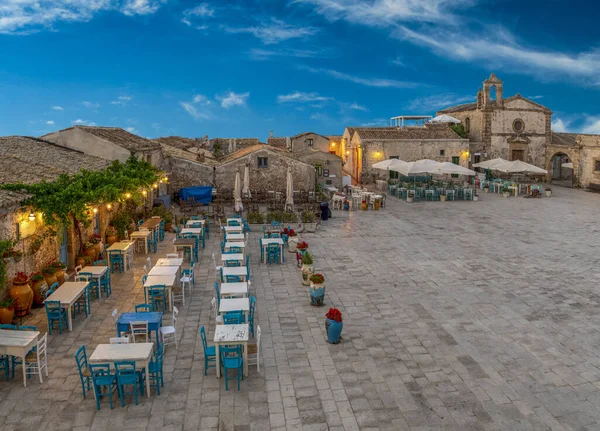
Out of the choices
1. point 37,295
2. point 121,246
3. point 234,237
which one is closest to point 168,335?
point 37,295

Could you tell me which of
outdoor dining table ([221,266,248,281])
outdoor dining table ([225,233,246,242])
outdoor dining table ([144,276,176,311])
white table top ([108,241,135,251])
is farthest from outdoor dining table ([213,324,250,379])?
outdoor dining table ([225,233,246,242])

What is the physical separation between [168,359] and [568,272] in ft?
42.4

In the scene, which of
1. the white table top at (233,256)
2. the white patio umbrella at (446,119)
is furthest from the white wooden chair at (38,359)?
the white patio umbrella at (446,119)

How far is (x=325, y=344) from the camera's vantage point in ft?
35.4

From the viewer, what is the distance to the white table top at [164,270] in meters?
13.4

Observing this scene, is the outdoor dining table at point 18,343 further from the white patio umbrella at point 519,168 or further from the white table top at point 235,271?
the white patio umbrella at point 519,168

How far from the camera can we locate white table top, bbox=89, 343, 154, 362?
8469 mm

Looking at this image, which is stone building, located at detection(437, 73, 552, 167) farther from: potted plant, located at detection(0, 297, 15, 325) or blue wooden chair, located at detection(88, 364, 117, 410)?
blue wooden chair, located at detection(88, 364, 117, 410)

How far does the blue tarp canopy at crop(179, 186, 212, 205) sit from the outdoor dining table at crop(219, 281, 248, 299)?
593 inches

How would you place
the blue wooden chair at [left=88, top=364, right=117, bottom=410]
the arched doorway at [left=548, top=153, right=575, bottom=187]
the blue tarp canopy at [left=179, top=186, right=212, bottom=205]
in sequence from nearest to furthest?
1. the blue wooden chair at [left=88, top=364, right=117, bottom=410]
2. the blue tarp canopy at [left=179, top=186, right=212, bottom=205]
3. the arched doorway at [left=548, top=153, right=575, bottom=187]

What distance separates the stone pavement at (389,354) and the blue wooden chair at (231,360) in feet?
0.92

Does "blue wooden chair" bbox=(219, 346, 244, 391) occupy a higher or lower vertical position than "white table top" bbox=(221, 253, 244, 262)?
lower

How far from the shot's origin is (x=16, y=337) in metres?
9.23

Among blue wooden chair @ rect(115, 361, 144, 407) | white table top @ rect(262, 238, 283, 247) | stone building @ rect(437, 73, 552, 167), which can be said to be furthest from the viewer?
stone building @ rect(437, 73, 552, 167)
